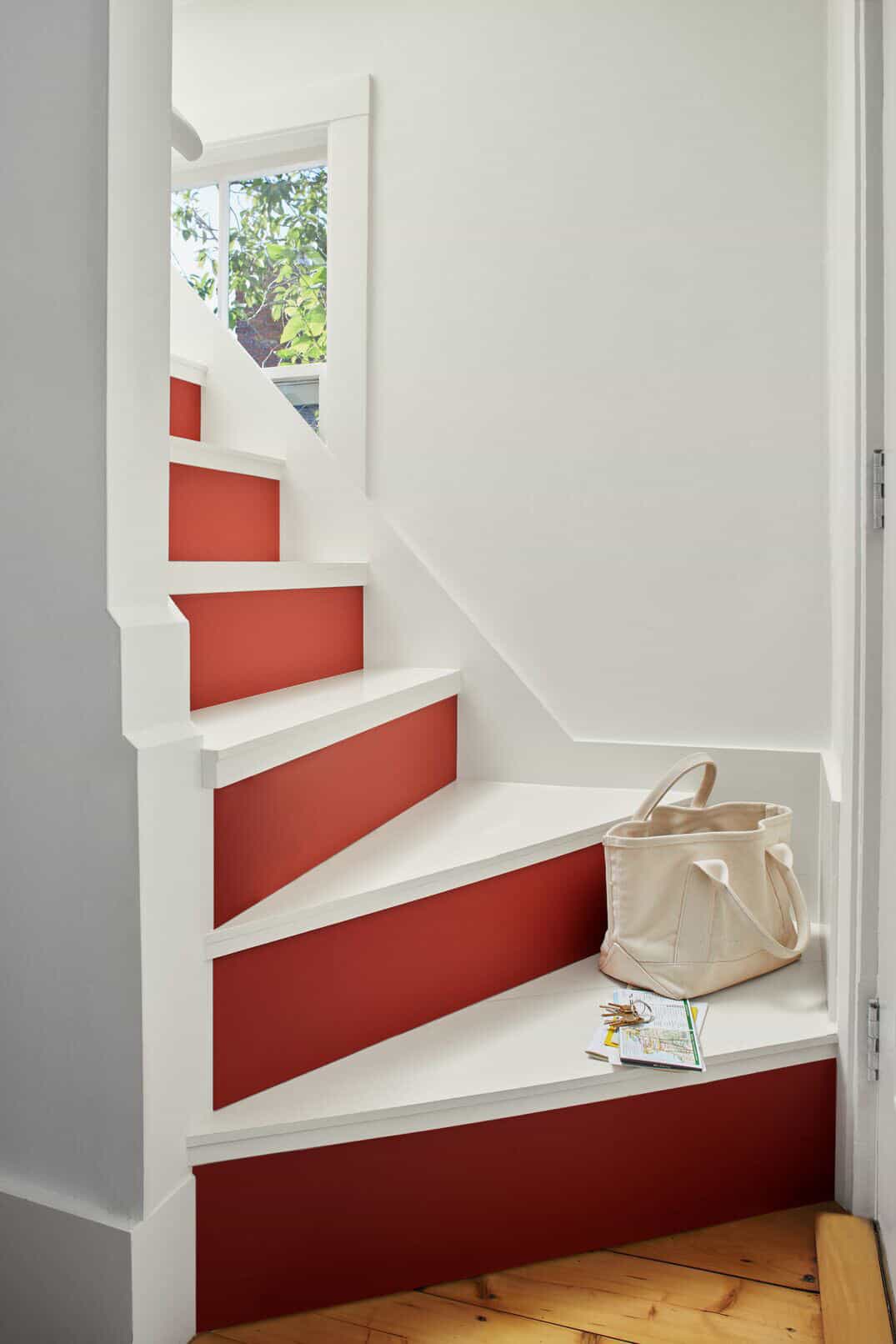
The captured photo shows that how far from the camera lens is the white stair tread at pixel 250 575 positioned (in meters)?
1.36

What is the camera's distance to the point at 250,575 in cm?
154

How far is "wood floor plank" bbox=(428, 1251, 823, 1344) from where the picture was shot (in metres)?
1.11

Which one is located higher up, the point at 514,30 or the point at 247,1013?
the point at 514,30

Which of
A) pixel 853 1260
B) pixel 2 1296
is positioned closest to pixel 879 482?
pixel 853 1260

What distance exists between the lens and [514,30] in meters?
1.99

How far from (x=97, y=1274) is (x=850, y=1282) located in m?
0.86

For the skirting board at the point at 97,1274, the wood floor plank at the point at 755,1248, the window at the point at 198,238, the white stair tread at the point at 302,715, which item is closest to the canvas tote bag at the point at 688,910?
the wood floor plank at the point at 755,1248

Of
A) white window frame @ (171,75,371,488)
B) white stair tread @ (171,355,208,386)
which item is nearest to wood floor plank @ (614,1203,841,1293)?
white window frame @ (171,75,371,488)

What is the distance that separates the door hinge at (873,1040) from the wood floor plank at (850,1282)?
0.62 feet

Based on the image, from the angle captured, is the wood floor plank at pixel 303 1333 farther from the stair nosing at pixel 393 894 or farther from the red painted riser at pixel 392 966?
the stair nosing at pixel 393 894

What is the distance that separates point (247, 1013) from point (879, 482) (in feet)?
3.34

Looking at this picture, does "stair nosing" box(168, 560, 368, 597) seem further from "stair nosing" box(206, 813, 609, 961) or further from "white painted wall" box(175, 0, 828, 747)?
"stair nosing" box(206, 813, 609, 961)

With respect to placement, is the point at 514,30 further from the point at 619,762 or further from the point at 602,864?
the point at 602,864

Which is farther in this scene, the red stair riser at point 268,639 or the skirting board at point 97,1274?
the red stair riser at point 268,639
